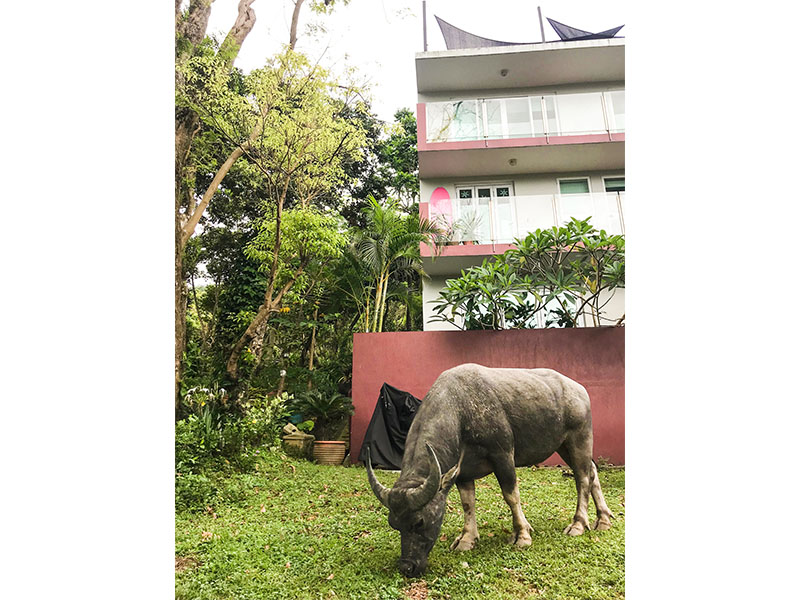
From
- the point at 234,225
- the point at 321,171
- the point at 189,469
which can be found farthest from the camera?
the point at 234,225

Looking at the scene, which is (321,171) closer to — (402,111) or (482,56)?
(482,56)

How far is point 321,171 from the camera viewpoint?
8312mm

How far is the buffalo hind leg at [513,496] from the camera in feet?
14.1

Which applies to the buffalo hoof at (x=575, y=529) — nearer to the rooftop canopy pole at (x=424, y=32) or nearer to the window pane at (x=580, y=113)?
the window pane at (x=580, y=113)

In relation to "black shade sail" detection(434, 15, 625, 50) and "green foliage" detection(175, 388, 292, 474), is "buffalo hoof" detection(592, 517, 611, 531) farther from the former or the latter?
"black shade sail" detection(434, 15, 625, 50)

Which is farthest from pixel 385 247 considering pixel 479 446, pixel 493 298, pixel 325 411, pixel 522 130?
pixel 479 446

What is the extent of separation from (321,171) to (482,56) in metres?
4.42

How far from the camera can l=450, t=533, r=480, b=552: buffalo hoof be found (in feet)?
14.3

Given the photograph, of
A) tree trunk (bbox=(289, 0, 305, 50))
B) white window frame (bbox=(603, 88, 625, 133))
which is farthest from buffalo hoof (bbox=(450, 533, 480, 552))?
white window frame (bbox=(603, 88, 625, 133))

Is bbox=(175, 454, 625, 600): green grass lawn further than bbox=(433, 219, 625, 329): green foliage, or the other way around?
bbox=(433, 219, 625, 329): green foliage

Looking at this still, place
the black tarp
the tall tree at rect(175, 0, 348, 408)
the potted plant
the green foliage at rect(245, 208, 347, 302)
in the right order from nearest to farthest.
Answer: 1. the black tarp
2. the tall tree at rect(175, 0, 348, 408)
3. the potted plant
4. the green foliage at rect(245, 208, 347, 302)

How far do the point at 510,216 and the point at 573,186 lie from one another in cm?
228

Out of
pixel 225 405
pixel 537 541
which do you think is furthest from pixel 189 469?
pixel 537 541

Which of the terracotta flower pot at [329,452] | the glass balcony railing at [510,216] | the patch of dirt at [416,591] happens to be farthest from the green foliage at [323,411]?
the patch of dirt at [416,591]
